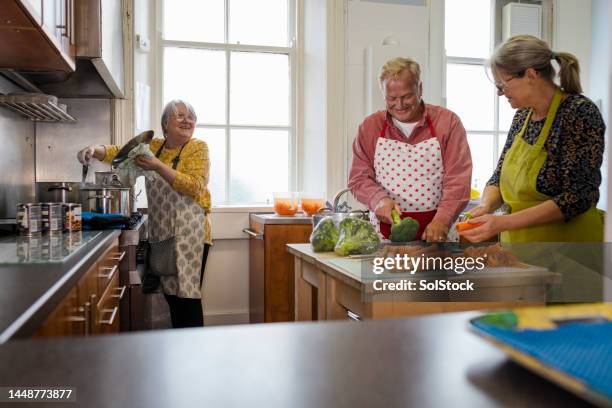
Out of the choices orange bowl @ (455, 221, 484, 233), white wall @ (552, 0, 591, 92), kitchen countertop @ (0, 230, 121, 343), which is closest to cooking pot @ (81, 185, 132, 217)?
kitchen countertop @ (0, 230, 121, 343)

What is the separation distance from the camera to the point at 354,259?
183 centimetres

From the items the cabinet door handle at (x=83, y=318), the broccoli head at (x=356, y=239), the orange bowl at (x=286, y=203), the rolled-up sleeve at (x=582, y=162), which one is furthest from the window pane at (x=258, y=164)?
the rolled-up sleeve at (x=582, y=162)

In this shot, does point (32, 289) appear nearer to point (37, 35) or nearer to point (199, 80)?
point (37, 35)

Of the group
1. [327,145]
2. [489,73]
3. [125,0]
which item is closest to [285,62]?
[327,145]

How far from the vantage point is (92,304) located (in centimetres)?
162

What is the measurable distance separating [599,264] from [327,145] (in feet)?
8.42

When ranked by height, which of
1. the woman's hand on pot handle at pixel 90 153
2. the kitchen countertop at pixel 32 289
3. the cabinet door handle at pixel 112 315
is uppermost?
the woman's hand on pot handle at pixel 90 153

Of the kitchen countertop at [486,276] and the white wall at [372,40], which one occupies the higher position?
the white wall at [372,40]

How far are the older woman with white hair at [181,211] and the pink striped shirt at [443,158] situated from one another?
3.10ft

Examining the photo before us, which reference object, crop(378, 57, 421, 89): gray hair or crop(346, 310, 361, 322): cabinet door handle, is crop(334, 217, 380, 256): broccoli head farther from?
crop(378, 57, 421, 89): gray hair

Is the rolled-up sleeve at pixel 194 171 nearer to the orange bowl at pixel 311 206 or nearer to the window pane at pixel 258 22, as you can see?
the orange bowl at pixel 311 206

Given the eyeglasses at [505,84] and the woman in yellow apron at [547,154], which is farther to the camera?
the eyeglasses at [505,84]

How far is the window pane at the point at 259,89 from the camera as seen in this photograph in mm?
4289

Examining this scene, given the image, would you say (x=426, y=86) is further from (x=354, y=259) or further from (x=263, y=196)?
(x=354, y=259)
